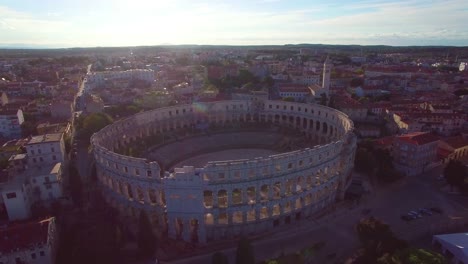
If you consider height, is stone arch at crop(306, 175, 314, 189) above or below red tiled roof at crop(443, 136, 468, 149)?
below

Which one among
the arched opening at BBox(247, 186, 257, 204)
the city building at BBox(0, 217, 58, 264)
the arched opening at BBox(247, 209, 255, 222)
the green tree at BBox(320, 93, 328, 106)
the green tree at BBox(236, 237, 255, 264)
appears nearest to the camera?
the green tree at BBox(236, 237, 255, 264)

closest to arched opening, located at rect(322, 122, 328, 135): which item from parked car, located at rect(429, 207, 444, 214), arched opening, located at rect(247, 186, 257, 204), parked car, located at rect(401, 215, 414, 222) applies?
parked car, located at rect(429, 207, 444, 214)

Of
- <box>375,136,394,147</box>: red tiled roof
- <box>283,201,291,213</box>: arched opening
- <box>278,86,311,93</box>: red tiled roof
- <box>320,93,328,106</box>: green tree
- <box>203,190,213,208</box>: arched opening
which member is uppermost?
<box>278,86,311,93</box>: red tiled roof

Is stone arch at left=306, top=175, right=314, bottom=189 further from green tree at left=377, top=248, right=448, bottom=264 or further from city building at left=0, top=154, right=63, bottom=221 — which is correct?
city building at left=0, top=154, right=63, bottom=221

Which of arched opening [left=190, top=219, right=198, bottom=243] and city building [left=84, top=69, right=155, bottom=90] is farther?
city building [left=84, top=69, right=155, bottom=90]

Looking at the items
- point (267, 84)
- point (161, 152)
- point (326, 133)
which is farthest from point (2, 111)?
point (267, 84)

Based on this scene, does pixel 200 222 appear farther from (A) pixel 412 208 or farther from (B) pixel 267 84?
(B) pixel 267 84

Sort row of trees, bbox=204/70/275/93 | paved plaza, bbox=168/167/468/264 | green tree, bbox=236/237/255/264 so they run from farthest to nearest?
row of trees, bbox=204/70/275/93
paved plaza, bbox=168/167/468/264
green tree, bbox=236/237/255/264
